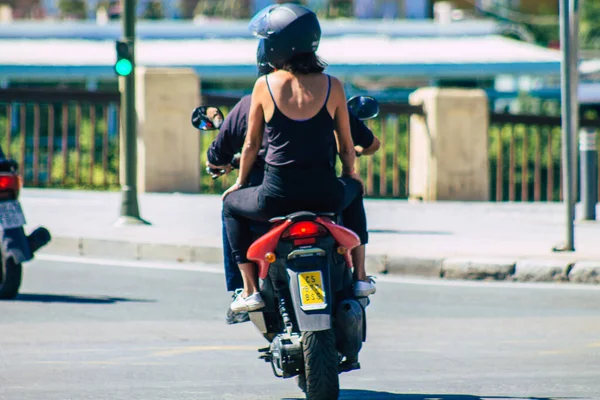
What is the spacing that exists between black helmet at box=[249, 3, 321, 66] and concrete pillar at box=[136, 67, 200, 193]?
37.9 feet

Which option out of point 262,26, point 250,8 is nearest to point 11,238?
point 262,26

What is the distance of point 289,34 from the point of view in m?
5.54

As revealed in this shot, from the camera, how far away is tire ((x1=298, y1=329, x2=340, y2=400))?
5.28 m

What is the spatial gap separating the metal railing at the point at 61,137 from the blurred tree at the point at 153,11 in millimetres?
28619

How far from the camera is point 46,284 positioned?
10102 millimetres

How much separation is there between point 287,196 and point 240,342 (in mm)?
2342

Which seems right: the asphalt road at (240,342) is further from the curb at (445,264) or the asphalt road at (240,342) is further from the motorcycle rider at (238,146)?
the motorcycle rider at (238,146)

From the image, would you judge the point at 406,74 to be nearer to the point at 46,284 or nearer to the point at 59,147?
the point at 59,147

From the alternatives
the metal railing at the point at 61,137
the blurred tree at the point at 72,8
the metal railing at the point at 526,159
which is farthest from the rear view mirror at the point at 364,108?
the blurred tree at the point at 72,8

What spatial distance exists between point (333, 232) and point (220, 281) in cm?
502

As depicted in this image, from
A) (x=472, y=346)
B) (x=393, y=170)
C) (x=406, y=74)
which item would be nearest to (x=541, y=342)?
(x=472, y=346)

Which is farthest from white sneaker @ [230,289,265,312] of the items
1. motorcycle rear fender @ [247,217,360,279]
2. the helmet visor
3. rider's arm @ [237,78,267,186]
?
the helmet visor

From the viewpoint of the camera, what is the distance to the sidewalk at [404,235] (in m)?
10.7

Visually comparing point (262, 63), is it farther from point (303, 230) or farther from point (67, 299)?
point (67, 299)
